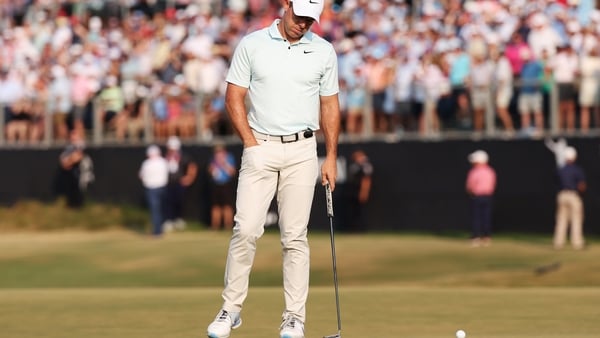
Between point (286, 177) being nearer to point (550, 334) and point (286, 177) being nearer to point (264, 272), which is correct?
point (550, 334)

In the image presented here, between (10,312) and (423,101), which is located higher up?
(423,101)

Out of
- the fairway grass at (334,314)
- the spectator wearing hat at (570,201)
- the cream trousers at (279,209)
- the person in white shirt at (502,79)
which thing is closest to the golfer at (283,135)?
the cream trousers at (279,209)

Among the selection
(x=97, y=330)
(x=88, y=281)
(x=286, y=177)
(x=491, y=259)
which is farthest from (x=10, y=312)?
(x=491, y=259)

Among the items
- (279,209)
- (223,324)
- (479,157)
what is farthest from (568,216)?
(223,324)

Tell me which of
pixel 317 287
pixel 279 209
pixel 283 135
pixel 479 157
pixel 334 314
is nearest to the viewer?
pixel 283 135

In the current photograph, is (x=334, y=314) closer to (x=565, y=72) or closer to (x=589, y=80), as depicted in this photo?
(x=589, y=80)

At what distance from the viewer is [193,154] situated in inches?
1203

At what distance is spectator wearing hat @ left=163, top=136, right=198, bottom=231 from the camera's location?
98.9 ft

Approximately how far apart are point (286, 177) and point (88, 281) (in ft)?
45.9

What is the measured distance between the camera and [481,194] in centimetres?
2614

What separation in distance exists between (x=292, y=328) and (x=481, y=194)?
55.0 feet

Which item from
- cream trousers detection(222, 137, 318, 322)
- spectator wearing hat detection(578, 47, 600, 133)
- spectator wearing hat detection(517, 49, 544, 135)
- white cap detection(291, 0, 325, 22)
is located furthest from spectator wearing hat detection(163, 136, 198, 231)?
white cap detection(291, 0, 325, 22)

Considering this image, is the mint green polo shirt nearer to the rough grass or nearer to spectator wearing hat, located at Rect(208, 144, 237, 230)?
the rough grass

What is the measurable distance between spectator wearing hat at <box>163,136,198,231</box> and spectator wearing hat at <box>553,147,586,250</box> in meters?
8.61
